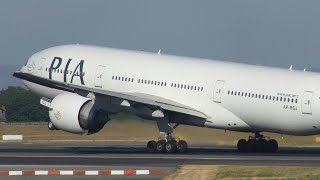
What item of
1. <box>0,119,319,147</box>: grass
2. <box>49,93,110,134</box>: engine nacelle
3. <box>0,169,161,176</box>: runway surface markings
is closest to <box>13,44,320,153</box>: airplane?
<box>49,93,110,134</box>: engine nacelle

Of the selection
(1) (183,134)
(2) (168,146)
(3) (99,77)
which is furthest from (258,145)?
(3) (99,77)

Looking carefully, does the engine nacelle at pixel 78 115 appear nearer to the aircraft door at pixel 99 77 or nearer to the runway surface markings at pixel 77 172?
the aircraft door at pixel 99 77

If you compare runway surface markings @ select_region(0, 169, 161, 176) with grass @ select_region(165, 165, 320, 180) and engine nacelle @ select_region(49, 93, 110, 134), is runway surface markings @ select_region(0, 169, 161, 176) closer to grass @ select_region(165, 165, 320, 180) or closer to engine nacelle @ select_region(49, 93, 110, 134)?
grass @ select_region(165, 165, 320, 180)

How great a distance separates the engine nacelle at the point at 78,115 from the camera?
55062mm

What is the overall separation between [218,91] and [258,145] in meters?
4.26

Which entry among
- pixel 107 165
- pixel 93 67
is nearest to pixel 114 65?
pixel 93 67

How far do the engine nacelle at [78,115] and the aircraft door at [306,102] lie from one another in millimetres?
10544

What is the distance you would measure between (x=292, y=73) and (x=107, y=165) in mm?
13938

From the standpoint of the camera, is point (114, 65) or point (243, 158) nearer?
point (243, 158)

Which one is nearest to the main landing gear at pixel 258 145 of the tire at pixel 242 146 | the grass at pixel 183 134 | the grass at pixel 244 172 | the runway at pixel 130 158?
the tire at pixel 242 146

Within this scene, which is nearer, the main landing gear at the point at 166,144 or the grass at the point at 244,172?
the grass at the point at 244,172

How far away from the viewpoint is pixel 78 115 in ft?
181

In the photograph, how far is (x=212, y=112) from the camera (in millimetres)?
56719

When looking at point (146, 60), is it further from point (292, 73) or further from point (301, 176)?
point (301, 176)
